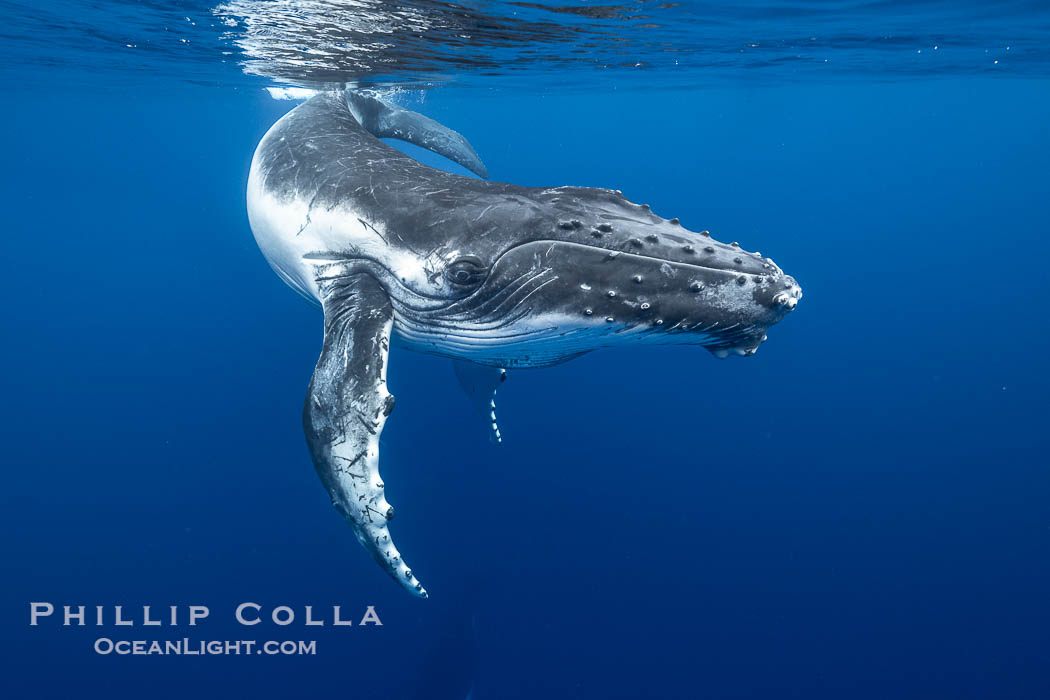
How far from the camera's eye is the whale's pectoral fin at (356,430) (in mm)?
4047

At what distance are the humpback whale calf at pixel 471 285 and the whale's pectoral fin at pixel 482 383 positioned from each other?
282 cm

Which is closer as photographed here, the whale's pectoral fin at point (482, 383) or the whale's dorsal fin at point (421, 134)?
the whale's pectoral fin at point (482, 383)

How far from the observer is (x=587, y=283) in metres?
4.00

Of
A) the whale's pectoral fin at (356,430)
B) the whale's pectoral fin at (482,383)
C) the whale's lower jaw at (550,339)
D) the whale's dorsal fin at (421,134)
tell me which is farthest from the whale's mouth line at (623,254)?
the whale's dorsal fin at (421,134)

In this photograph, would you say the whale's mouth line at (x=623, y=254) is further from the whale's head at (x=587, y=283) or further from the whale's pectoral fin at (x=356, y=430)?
the whale's pectoral fin at (x=356, y=430)

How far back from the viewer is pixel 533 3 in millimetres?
10156

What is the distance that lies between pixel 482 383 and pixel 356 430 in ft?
14.1

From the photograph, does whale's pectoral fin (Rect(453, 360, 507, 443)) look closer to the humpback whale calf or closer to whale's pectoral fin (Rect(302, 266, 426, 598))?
the humpback whale calf

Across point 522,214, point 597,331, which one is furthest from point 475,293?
point 597,331

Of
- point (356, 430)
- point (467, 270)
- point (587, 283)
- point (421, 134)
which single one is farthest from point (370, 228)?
point (421, 134)

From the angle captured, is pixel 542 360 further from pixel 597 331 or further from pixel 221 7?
pixel 221 7

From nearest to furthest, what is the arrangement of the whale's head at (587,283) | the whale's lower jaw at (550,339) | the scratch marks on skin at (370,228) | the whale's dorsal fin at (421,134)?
the whale's head at (587,283)
the whale's lower jaw at (550,339)
the scratch marks on skin at (370,228)
the whale's dorsal fin at (421,134)

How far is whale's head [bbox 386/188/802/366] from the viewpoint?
151 inches

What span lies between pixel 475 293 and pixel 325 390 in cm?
132
